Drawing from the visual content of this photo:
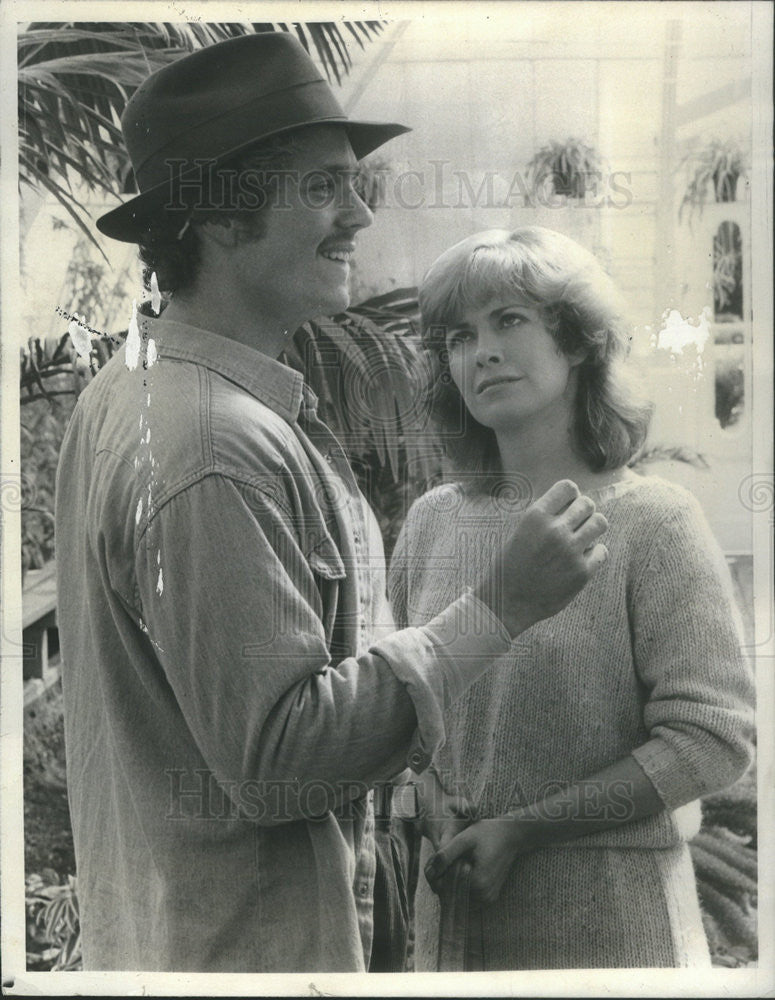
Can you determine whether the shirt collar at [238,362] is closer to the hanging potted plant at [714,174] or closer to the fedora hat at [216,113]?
the fedora hat at [216,113]

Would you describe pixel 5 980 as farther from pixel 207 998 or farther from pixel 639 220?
pixel 639 220

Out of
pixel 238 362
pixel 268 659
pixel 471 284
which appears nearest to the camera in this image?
pixel 268 659

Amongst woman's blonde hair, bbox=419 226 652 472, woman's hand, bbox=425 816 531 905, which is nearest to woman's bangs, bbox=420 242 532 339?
woman's blonde hair, bbox=419 226 652 472

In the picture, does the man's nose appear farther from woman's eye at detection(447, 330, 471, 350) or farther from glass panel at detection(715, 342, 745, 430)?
glass panel at detection(715, 342, 745, 430)

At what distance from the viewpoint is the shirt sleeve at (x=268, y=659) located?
8.25 feet

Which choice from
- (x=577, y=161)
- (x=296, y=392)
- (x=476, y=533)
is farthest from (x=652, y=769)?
(x=577, y=161)

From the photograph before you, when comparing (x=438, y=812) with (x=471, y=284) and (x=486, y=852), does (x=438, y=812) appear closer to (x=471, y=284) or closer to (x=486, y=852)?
(x=486, y=852)

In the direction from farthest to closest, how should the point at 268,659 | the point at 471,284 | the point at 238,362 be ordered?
the point at 471,284, the point at 238,362, the point at 268,659

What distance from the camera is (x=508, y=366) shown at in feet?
9.08

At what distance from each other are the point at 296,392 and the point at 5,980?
1.61 metres

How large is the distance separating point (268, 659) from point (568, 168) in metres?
1.30

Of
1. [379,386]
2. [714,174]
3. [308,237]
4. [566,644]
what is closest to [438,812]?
[566,644]

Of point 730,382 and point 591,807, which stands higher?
point 730,382

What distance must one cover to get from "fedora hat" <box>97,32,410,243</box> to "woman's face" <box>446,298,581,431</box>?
1.58ft
